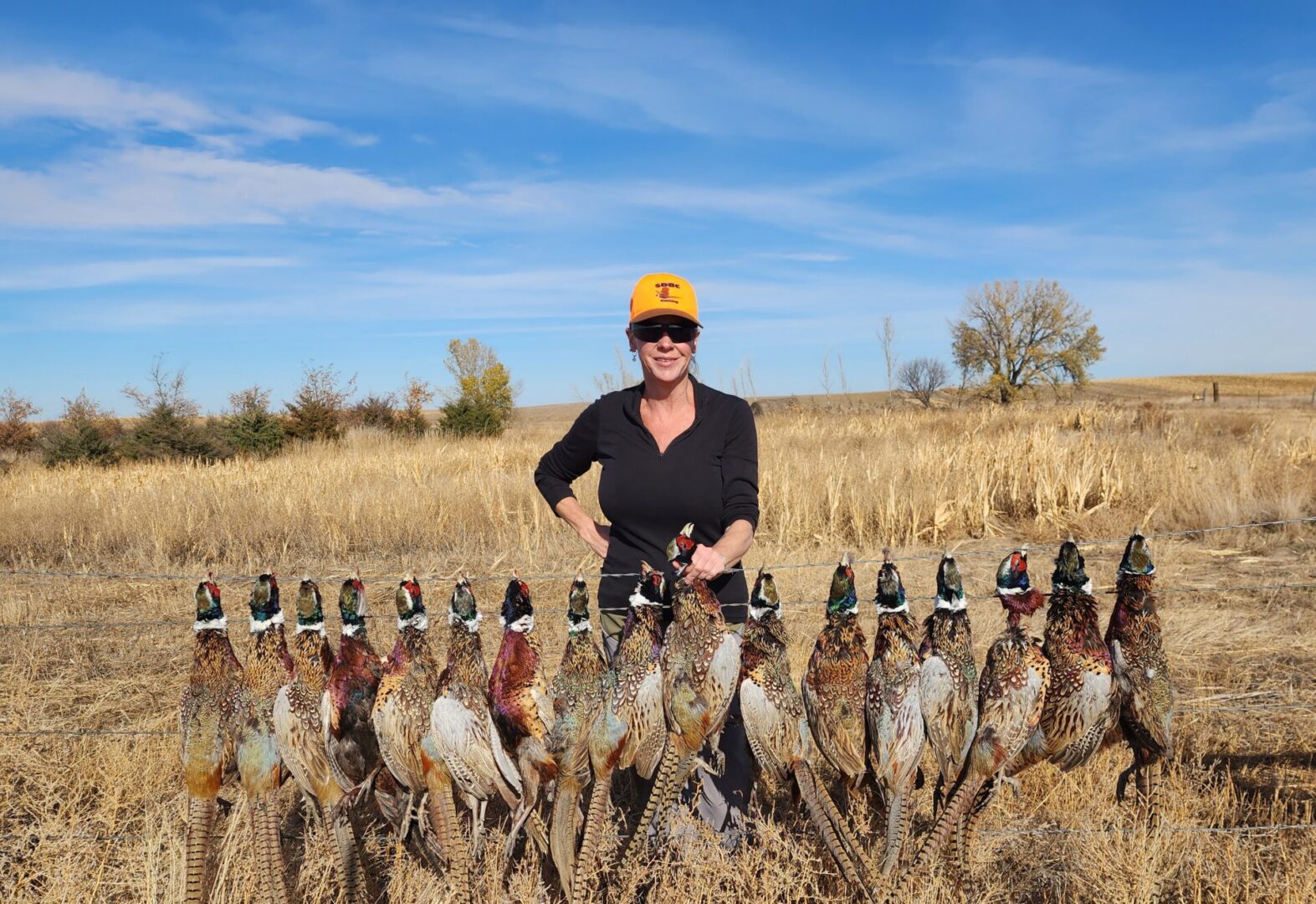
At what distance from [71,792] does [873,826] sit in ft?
12.3

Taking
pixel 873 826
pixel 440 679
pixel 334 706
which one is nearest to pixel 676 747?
pixel 440 679

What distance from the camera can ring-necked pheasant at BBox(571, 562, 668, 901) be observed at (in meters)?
2.47

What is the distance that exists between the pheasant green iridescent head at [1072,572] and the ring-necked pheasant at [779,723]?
3.08 ft

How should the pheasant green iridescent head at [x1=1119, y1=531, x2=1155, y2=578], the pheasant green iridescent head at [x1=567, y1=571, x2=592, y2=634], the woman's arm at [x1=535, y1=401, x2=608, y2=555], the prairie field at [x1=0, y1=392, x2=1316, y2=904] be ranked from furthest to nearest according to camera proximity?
1. the woman's arm at [x1=535, y1=401, x2=608, y2=555]
2. the prairie field at [x1=0, y1=392, x2=1316, y2=904]
3. the pheasant green iridescent head at [x1=1119, y1=531, x2=1155, y2=578]
4. the pheasant green iridescent head at [x1=567, y1=571, x2=592, y2=634]

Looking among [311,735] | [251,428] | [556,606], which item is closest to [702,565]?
[311,735]

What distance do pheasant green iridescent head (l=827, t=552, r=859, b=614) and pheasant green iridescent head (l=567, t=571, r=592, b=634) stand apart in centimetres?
78

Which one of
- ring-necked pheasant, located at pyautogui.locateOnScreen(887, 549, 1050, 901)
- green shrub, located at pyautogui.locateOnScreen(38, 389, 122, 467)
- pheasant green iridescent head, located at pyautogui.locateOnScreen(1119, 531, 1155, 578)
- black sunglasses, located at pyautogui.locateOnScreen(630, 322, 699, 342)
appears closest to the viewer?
ring-necked pheasant, located at pyautogui.locateOnScreen(887, 549, 1050, 901)

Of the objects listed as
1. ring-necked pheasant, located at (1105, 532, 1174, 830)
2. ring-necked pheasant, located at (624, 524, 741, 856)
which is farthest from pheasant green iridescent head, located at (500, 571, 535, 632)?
ring-necked pheasant, located at (1105, 532, 1174, 830)

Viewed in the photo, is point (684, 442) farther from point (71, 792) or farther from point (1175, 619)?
point (1175, 619)

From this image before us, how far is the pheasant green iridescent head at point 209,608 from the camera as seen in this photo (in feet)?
7.87

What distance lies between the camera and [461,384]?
42500mm

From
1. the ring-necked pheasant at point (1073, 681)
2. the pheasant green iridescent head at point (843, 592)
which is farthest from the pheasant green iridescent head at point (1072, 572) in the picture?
the pheasant green iridescent head at point (843, 592)

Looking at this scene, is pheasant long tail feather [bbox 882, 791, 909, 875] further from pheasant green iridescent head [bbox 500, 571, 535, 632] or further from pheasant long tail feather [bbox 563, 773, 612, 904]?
pheasant green iridescent head [bbox 500, 571, 535, 632]

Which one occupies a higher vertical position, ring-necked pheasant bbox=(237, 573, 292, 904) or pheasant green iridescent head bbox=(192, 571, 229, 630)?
pheasant green iridescent head bbox=(192, 571, 229, 630)
